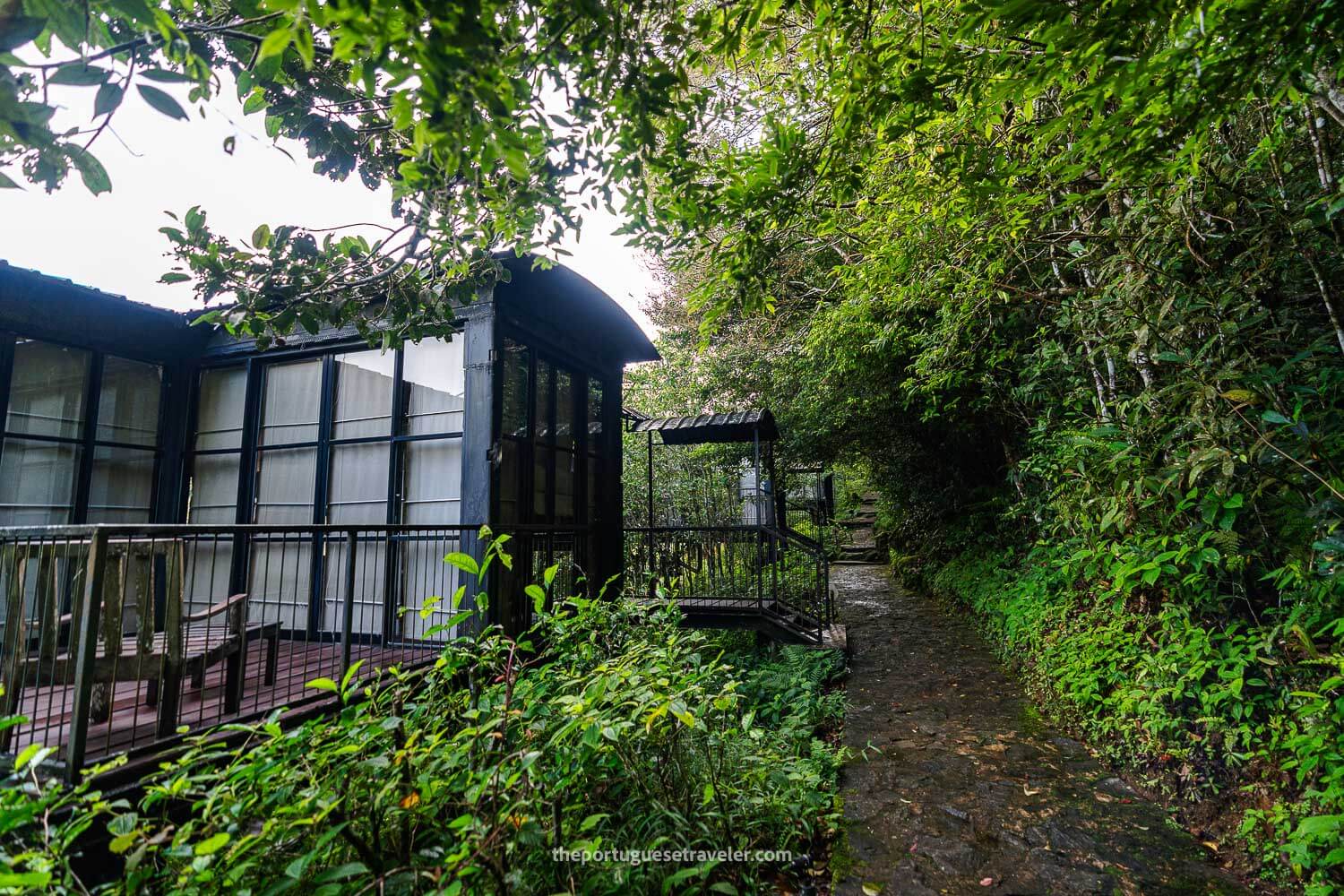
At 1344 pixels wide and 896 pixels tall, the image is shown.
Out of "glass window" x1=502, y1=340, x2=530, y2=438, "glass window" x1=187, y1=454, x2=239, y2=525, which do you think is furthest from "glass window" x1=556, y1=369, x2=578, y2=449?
"glass window" x1=187, y1=454, x2=239, y2=525

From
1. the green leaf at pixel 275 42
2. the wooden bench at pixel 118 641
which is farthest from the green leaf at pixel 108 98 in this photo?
the wooden bench at pixel 118 641

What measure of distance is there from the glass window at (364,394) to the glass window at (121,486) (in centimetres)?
198

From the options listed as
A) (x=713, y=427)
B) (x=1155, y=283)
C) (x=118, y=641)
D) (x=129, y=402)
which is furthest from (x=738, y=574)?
(x=129, y=402)

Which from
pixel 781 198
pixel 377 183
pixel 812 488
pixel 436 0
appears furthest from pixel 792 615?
pixel 812 488

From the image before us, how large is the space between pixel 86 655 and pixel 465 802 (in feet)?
6.01

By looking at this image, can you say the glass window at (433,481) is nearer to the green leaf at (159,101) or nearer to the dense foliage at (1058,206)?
the dense foliage at (1058,206)

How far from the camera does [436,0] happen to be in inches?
39.4

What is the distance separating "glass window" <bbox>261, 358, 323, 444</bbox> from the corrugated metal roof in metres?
3.83

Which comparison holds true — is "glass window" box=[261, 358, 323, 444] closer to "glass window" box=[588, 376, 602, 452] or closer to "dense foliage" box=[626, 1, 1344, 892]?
"glass window" box=[588, 376, 602, 452]

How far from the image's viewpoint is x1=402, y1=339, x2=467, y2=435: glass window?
4.73m

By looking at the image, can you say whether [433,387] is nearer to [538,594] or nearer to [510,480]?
[510,480]

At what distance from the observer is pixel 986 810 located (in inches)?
116

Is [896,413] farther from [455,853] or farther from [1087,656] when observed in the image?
[455,853]

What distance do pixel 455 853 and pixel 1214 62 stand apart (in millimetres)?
3053
